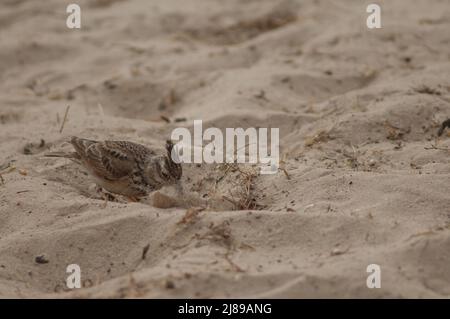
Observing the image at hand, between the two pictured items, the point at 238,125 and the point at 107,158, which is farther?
the point at 238,125

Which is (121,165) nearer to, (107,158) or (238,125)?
(107,158)

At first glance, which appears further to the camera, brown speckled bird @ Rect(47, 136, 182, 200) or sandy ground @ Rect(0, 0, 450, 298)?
brown speckled bird @ Rect(47, 136, 182, 200)

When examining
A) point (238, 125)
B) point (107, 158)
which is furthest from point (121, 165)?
point (238, 125)

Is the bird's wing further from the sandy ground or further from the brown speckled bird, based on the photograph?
the sandy ground

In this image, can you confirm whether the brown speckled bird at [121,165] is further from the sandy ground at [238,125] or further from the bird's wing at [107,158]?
the sandy ground at [238,125]

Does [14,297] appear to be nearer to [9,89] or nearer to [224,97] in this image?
[224,97]

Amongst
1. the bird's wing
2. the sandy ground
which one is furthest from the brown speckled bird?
the sandy ground

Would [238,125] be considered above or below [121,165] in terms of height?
above
